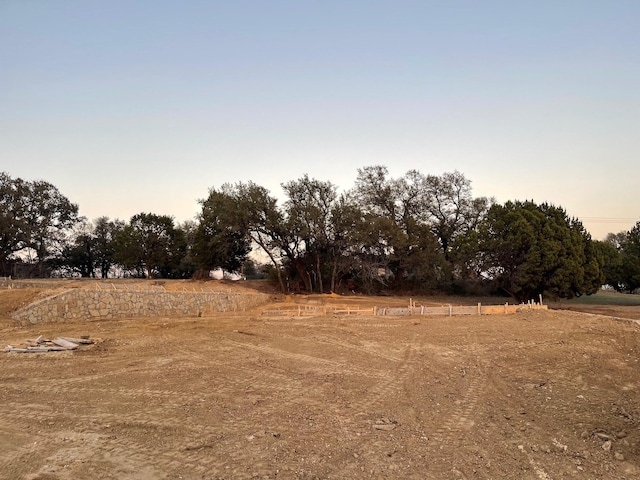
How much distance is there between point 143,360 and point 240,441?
6.02 metres

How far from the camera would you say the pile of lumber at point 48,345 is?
466 inches

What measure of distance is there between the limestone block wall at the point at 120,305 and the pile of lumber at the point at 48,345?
4908mm

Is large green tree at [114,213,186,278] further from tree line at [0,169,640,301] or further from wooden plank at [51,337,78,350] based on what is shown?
wooden plank at [51,337,78,350]

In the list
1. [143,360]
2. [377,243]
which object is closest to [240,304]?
[377,243]

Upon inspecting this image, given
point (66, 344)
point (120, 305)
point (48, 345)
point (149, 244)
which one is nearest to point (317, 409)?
point (66, 344)

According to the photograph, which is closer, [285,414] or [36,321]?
[285,414]

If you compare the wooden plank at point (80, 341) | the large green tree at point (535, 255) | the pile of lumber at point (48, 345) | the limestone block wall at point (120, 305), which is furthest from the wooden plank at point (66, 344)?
the large green tree at point (535, 255)

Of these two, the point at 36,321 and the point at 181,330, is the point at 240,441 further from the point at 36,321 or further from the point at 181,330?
the point at 36,321

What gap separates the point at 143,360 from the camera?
1125cm

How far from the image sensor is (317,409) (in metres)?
7.73

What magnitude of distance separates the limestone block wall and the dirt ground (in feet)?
8.31

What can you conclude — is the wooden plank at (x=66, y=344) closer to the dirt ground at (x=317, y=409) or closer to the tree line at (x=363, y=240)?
the dirt ground at (x=317, y=409)

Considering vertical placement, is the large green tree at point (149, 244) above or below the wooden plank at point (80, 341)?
above

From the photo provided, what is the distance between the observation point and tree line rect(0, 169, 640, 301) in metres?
35.3
